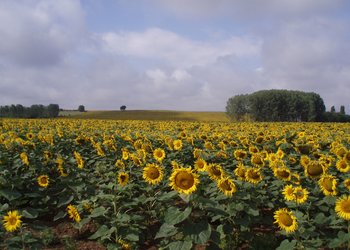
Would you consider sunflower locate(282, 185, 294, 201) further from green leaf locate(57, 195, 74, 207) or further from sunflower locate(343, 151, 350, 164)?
green leaf locate(57, 195, 74, 207)

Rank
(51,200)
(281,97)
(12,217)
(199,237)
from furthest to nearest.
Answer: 1. (281,97)
2. (51,200)
3. (12,217)
4. (199,237)

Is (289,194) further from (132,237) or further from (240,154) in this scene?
(240,154)

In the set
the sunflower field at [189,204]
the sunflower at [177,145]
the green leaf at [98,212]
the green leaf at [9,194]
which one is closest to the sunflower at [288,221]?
the sunflower field at [189,204]

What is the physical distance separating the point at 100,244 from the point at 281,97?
78082mm

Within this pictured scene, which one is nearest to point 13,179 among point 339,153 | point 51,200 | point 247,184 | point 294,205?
point 51,200

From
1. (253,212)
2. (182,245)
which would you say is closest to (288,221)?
(253,212)

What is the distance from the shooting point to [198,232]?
426cm

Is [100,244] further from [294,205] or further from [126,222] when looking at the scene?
[294,205]

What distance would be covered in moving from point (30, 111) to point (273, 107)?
4659 centimetres

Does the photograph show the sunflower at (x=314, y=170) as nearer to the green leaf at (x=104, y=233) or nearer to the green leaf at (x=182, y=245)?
the green leaf at (x=182, y=245)

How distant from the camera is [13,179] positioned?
23.8ft

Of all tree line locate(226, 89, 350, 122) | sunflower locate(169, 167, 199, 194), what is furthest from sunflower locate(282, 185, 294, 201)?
tree line locate(226, 89, 350, 122)

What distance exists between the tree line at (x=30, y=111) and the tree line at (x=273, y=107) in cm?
3624

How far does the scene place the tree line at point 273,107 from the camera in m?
79.1
